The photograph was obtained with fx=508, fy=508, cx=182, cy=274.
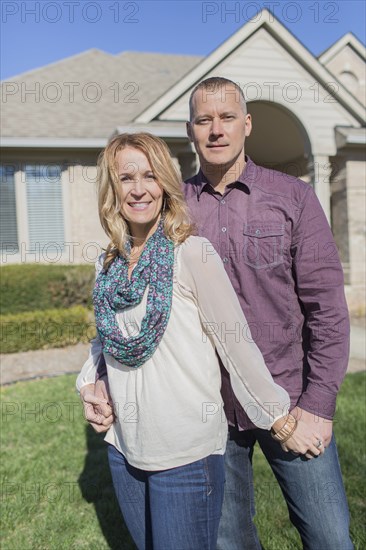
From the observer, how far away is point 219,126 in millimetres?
2154

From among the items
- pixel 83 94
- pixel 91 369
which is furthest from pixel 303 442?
pixel 83 94

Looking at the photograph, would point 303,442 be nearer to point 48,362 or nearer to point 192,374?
point 192,374

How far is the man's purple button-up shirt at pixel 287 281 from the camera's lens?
202cm

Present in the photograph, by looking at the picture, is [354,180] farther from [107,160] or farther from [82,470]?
[107,160]

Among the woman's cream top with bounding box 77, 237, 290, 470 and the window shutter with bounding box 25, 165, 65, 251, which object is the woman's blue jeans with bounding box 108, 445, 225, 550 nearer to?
the woman's cream top with bounding box 77, 237, 290, 470

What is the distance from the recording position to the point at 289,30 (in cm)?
1105

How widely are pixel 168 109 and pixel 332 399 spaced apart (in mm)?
9537

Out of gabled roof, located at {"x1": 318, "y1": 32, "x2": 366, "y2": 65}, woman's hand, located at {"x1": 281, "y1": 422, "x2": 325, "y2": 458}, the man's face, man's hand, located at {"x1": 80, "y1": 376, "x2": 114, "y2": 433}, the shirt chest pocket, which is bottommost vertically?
woman's hand, located at {"x1": 281, "y1": 422, "x2": 325, "y2": 458}

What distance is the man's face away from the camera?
2.15 m

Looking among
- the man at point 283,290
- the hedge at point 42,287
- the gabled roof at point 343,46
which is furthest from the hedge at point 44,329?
the gabled roof at point 343,46

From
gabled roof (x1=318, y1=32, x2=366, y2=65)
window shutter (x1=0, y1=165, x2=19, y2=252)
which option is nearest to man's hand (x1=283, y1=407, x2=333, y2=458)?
window shutter (x1=0, y1=165, x2=19, y2=252)

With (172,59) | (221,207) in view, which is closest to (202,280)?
(221,207)

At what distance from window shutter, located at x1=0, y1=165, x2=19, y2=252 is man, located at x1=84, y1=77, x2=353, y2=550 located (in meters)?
10.4

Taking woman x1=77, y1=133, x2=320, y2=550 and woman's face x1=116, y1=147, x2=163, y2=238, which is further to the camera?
woman's face x1=116, y1=147, x2=163, y2=238
